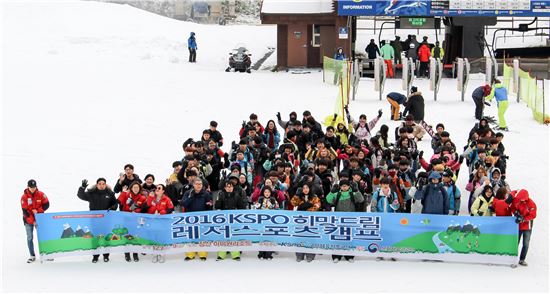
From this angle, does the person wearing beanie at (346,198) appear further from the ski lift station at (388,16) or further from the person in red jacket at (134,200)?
the ski lift station at (388,16)

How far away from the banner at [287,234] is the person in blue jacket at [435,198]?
0.42 m

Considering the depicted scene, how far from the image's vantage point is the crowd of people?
13.4m

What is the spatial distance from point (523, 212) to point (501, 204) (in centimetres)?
33

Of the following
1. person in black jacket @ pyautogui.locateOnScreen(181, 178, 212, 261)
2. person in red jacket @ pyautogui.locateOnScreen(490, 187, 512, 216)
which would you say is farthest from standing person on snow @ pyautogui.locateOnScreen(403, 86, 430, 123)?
person in black jacket @ pyautogui.locateOnScreen(181, 178, 212, 261)

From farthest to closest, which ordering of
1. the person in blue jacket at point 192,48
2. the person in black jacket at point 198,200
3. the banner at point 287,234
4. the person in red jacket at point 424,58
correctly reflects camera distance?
the person in blue jacket at point 192,48
the person in red jacket at point 424,58
the person in black jacket at point 198,200
the banner at point 287,234

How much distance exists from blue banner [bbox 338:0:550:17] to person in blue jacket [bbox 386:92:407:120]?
9140 millimetres

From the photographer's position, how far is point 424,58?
101ft

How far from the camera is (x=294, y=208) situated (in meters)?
13.7

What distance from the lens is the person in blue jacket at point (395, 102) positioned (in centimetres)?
2258

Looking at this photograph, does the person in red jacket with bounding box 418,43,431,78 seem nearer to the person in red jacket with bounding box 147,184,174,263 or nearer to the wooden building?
the wooden building

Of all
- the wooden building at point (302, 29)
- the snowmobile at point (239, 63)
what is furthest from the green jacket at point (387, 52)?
the snowmobile at point (239, 63)

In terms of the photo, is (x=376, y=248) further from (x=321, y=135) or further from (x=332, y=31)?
(x=332, y=31)

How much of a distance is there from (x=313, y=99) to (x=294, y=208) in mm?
12942

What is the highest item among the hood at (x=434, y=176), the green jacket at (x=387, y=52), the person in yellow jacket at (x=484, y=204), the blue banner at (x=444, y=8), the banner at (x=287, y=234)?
the blue banner at (x=444, y=8)
